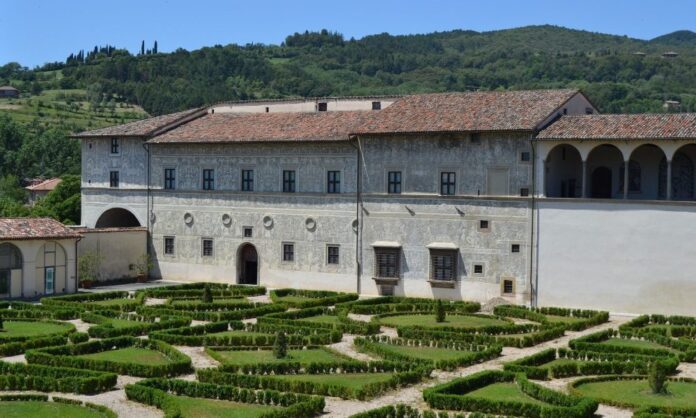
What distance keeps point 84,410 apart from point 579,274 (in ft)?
81.1

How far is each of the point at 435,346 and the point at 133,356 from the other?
9.75 meters

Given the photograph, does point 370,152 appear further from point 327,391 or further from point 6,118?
point 6,118

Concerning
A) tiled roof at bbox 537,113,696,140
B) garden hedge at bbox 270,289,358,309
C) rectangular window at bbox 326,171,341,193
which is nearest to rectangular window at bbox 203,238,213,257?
garden hedge at bbox 270,289,358,309

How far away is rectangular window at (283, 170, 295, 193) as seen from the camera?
51.6 metres

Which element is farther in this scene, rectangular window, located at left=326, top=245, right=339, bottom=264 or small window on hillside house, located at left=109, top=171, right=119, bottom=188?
small window on hillside house, located at left=109, top=171, right=119, bottom=188

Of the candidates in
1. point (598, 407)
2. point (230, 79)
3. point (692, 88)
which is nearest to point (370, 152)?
point (598, 407)

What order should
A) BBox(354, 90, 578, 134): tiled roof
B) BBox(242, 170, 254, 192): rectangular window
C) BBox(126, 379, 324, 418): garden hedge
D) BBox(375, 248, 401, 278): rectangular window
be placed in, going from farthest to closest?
BBox(242, 170, 254, 192): rectangular window
BBox(375, 248, 401, 278): rectangular window
BBox(354, 90, 578, 134): tiled roof
BBox(126, 379, 324, 418): garden hedge

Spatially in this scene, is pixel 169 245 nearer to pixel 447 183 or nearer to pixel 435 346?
pixel 447 183

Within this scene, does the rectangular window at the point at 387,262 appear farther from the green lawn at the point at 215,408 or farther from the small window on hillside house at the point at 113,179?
the green lawn at the point at 215,408

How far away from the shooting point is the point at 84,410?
80.2 ft

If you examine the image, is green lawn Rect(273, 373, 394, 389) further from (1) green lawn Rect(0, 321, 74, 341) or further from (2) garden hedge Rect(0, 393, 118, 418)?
(1) green lawn Rect(0, 321, 74, 341)

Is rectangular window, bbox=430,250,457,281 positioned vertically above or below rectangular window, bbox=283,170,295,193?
below

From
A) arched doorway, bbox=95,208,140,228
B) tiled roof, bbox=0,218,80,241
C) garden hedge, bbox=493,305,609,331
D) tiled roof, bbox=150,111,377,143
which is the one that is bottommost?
garden hedge, bbox=493,305,609,331

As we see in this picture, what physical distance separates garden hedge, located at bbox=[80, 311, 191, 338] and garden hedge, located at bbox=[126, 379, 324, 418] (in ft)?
29.3
